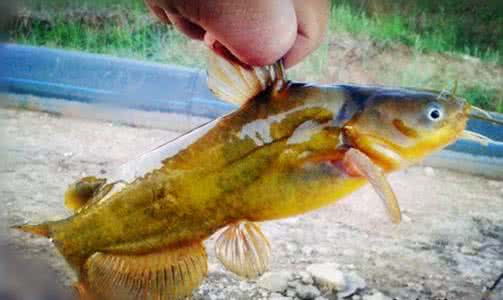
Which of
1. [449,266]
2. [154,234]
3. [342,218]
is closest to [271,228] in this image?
[342,218]

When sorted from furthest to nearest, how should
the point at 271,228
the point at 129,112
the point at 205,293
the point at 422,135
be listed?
the point at 129,112
the point at 271,228
the point at 205,293
the point at 422,135

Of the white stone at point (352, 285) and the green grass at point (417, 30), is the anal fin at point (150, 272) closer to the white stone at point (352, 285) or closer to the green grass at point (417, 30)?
the white stone at point (352, 285)

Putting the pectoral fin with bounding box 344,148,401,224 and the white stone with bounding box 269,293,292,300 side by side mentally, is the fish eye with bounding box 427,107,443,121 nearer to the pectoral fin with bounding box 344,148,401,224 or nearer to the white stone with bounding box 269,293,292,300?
the pectoral fin with bounding box 344,148,401,224

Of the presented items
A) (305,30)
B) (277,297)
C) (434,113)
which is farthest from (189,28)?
(277,297)

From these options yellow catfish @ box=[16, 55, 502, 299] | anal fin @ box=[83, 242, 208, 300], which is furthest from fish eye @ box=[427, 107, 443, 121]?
anal fin @ box=[83, 242, 208, 300]

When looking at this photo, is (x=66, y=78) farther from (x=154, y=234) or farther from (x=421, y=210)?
(x=154, y=234)

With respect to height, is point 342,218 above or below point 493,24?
below

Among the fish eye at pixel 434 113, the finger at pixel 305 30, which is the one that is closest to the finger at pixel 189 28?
the finger at pixel 305 30

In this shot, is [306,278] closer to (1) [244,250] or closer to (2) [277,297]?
(2) [277,297]
